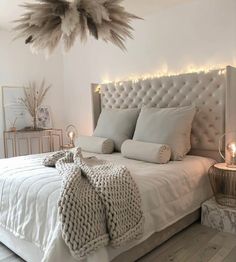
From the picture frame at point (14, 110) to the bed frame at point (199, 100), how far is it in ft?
6.05

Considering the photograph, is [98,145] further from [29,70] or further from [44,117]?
[29,70]

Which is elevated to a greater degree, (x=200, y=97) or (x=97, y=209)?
(x=200, y=97)

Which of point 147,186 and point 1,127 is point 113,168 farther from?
point 1,127

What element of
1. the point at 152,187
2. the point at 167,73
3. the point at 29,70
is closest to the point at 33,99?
the point at 29,70

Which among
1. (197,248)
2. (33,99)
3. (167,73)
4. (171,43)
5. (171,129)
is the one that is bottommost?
(197,248)

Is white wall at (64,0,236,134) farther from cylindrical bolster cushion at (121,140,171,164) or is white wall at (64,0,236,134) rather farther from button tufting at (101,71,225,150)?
cylindrical bolster cushion at (121,140,171,164)

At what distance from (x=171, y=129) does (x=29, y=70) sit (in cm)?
290

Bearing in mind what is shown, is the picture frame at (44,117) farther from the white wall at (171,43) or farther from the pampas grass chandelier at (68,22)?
the pampas grass chandelier at (68,22)

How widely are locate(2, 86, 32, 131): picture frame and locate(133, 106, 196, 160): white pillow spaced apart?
2282 millimetres

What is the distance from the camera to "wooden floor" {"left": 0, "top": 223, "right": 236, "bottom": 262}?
213 cm

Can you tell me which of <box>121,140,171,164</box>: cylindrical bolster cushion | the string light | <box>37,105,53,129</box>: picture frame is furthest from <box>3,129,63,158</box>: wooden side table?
<box>121,140,171,164</box>: cylindrical bolster cushion

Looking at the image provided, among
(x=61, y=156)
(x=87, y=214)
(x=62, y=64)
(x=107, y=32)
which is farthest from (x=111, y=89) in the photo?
(x=87, y=214)

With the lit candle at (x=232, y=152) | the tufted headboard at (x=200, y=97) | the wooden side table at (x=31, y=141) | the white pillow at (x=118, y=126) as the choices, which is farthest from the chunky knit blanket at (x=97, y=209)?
the wooden side table at (x=31, y=141)

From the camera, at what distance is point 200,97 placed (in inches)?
125
